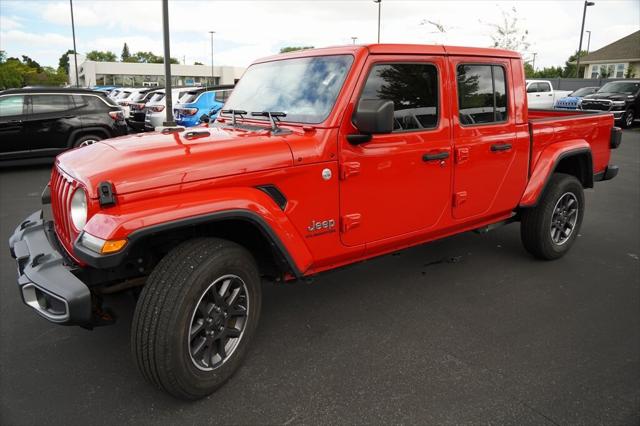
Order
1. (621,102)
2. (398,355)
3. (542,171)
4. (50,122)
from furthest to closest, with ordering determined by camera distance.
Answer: (621,102)
(50,122)
(542,171)
(398,355)

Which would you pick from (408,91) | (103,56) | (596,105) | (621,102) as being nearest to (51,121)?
(408,91)

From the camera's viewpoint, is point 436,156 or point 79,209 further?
point 436,156

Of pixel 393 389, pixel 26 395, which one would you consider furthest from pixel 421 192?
pixel 26 395

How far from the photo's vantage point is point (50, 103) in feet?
32.7

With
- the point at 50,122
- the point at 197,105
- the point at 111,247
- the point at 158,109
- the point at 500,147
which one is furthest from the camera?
the point at 158,109

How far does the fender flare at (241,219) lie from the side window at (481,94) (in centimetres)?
179

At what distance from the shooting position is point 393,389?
9.32 ft

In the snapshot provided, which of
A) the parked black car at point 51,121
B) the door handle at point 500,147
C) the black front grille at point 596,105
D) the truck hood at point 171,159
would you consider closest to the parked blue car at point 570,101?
the black front grille at point 596,105

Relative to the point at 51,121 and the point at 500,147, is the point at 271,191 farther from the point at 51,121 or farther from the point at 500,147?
the point at 51,121

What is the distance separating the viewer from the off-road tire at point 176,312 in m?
2.50

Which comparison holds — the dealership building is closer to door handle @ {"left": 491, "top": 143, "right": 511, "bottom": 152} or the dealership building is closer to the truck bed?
the truck bed

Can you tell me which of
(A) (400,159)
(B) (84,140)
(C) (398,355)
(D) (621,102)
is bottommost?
(C) (398,355)

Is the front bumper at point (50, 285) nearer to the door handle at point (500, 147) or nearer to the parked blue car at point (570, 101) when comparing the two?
the door handle at point (500, 147)

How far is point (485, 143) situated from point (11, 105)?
30.8 feet
